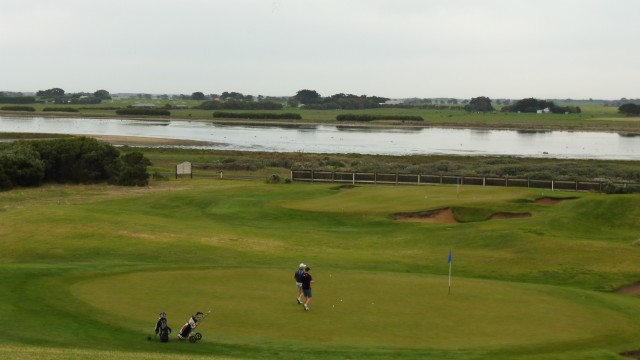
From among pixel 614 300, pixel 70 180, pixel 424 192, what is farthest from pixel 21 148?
pixel 614 300

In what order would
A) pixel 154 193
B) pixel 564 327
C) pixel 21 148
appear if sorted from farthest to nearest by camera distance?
pixel 21 148
pixel 154 193
pixel 564 327

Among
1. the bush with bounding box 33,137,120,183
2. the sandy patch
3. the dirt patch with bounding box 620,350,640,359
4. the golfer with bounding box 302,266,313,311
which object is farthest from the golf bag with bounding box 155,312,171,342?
the sandy patch

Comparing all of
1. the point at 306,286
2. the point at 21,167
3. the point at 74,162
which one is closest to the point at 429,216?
the point at 306,286

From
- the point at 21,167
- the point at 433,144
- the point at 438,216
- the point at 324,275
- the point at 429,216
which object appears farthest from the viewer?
the point at 433,144

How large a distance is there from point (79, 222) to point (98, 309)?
57.0 ft

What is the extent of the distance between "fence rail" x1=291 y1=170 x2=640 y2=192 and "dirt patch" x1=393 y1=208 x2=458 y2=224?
12.1 meters

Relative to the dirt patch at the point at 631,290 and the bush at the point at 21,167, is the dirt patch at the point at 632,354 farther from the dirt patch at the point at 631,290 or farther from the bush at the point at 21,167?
the bush at the point at 21,167

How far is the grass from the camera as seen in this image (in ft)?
67.4

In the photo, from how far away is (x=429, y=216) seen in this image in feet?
145

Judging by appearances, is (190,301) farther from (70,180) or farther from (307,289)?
(70,180)

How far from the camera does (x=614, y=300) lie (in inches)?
1061

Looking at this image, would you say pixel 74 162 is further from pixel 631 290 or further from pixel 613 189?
pixel 631 290

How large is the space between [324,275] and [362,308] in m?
5.24

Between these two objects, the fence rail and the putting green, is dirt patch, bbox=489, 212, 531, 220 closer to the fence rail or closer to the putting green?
the fence rail
